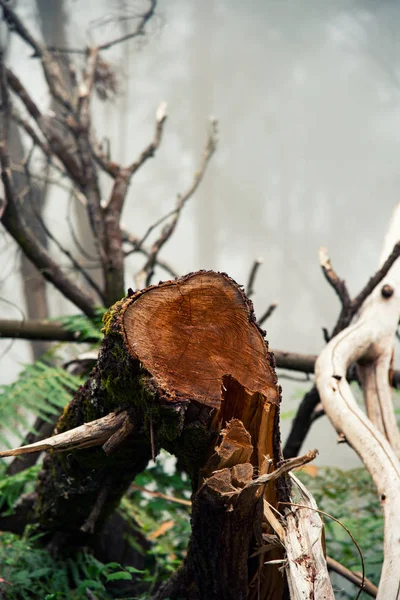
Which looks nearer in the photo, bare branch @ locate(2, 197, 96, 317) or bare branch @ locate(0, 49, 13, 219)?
bare branch @ locate(0, 49, 13, 219)

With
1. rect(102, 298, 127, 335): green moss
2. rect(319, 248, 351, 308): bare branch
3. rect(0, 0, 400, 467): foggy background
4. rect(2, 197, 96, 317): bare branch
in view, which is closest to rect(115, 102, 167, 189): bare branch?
rect(2, 197, 96, 317): bare branch

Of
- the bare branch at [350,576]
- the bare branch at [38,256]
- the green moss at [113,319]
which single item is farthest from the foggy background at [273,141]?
the green moss at [113,319]

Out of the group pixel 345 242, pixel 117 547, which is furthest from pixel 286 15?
pixel 117 547

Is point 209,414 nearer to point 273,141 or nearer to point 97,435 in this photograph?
point 97,435

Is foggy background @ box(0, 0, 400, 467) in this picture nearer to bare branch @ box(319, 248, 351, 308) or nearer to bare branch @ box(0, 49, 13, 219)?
bare branch @ box(0, 49, 13, 219)

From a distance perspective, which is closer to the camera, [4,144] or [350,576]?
[350,576]

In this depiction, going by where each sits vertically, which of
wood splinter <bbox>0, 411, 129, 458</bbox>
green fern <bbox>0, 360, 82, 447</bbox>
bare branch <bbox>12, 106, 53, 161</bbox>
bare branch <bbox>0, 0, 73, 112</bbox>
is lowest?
wood splinter <bbox>0, 411, 129, 458</bbox>

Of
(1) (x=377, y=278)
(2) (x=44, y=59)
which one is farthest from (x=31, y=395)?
(2) (x=44, y=59)

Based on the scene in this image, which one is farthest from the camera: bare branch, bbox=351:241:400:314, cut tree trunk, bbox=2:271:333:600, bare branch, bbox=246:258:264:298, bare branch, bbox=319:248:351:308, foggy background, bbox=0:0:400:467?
foggy background, bbox=0:0:400:467
